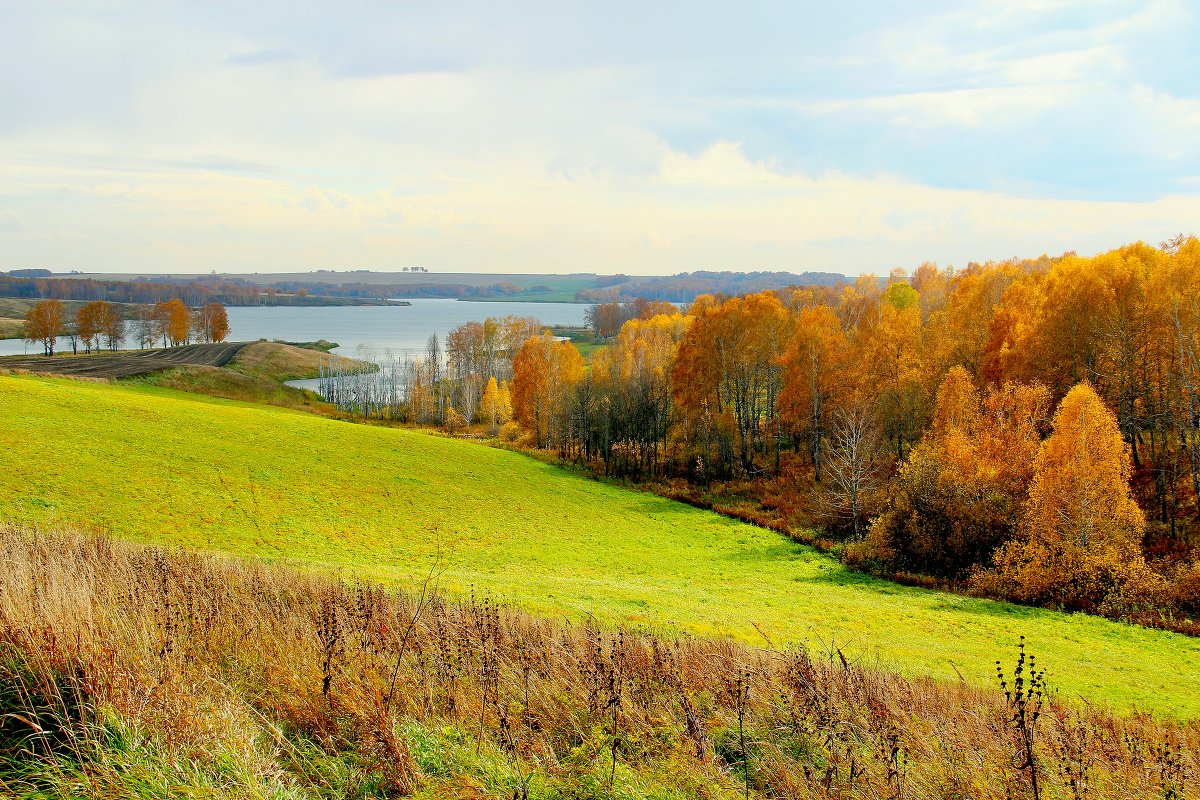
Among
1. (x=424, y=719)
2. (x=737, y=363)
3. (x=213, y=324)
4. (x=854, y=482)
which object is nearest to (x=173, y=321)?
(x=213, y=324)

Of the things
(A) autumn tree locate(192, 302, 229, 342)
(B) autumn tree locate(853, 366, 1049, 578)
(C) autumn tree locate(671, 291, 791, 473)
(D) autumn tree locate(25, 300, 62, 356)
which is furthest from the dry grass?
(A) autumn tree locate(192, 302, 229, 342)

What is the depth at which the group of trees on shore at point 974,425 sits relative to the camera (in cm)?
2811

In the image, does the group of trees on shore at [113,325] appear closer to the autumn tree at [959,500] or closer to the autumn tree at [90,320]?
the autumn tree at [90,320]

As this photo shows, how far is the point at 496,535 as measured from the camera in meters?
31.5

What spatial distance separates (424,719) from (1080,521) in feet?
101

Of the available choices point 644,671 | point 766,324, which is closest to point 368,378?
point 766,324

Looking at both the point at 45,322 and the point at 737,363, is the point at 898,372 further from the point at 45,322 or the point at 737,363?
the point at 45,322

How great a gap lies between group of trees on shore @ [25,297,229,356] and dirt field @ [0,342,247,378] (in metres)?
13.9

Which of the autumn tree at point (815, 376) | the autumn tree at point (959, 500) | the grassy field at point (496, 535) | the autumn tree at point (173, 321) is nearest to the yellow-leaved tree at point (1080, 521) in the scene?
the grassy field at point (496, 535)

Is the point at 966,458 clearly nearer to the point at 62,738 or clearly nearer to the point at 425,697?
the point at 425,697

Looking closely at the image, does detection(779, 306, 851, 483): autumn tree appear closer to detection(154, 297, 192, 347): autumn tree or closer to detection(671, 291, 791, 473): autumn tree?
detection(671, 291, 791, 473): autumn tree

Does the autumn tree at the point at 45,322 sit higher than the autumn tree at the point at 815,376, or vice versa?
the autumn tree at the point at 45,322

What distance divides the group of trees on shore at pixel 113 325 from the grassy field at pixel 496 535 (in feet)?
275

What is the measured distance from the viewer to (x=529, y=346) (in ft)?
232
